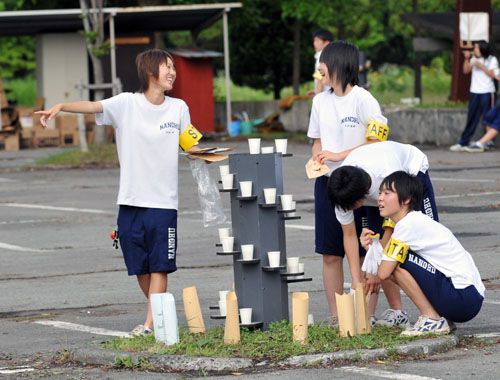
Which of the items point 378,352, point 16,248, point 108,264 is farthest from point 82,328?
point 16,248

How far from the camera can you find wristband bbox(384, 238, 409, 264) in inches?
308

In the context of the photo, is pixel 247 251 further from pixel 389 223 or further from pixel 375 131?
pixel 375 131

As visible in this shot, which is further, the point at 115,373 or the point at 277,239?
the point at 277,239

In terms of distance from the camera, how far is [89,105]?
8367 millimetres

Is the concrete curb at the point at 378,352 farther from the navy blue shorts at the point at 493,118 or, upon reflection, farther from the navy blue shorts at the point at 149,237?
the navy blue shorts at the point at 493,118

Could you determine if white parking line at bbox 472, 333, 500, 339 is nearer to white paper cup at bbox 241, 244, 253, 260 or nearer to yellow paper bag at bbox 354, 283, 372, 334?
yellow paper bag at bbox 354, 283, 372, 334

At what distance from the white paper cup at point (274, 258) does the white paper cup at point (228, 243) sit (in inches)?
9.1

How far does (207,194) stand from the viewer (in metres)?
8.64

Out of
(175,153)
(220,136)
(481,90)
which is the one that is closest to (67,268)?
(175,153)

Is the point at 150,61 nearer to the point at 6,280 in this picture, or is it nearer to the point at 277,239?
the point at 277,239

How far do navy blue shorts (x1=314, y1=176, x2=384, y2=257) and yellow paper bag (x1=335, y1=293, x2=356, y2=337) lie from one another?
2.28 feet

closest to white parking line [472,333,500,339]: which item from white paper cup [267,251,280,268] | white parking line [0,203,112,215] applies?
white paper cup [267,251,280,268]

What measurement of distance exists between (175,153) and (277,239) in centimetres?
86

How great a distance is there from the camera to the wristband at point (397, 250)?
7.82 m
